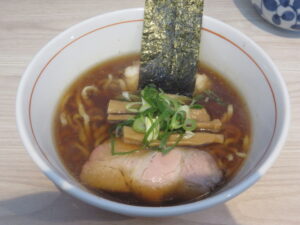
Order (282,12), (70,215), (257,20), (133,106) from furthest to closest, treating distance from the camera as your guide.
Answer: (257,20), (282,12), (133,106), (70,215)

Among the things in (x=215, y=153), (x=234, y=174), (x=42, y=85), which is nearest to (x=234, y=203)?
(x=234, y=174)

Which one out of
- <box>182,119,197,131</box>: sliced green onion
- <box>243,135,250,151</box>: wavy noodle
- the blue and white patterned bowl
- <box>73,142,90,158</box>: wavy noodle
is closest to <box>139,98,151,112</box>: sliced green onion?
<box>182,119,197,131</box>: sliced green onion

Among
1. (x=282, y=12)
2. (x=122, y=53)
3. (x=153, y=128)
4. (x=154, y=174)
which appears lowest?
(x=154, y=174)

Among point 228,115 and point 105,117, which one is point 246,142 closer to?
point 228,115

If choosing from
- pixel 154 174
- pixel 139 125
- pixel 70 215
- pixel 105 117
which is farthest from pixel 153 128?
pixel 70 215

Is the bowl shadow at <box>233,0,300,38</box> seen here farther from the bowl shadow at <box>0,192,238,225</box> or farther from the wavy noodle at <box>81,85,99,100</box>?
the bowl shadow at <box>0,192,238,225</box>

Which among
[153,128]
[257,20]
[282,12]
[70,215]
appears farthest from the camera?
[257,20]

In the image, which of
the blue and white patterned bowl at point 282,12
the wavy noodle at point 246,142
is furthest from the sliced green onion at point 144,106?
the blue and white patterned bowl at point 282,12

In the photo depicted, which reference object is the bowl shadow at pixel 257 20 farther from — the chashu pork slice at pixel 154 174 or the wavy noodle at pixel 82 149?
the wavy noodle at pixel 82 149
